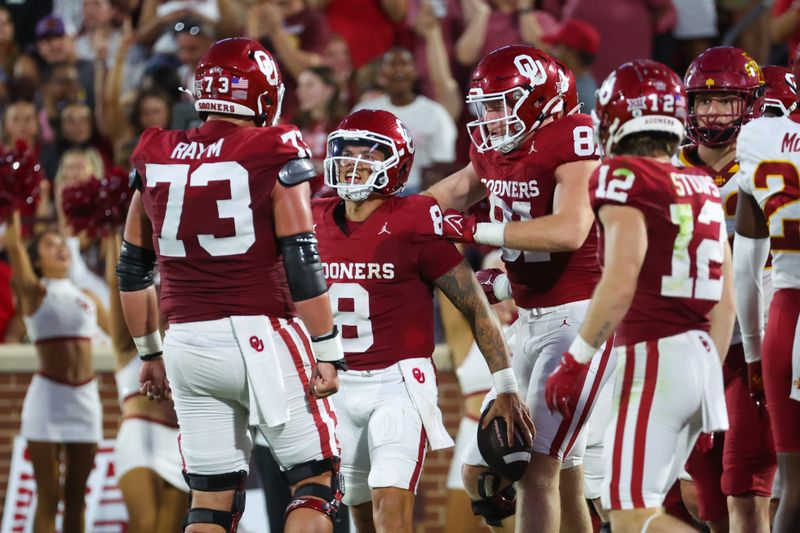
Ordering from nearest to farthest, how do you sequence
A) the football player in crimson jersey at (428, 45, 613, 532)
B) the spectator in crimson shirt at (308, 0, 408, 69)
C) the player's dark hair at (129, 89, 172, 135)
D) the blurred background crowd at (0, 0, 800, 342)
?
the football player in crimson jersey at (428, 45, 613, 532) < the player's dark hair at (129, 89, 172, 135) < the blurred background crowd at (0, 0, 800, 342) < the spectator in crimson shirt at (308, 0, 408, 69)

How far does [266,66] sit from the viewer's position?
5266 millimetres

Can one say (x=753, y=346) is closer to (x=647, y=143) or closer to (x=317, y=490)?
(x=647, y=143)

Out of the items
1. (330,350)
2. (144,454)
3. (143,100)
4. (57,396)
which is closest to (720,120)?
(330,350)

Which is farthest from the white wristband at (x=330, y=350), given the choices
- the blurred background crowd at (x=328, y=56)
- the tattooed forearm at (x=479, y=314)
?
the blurred background crowd at (x=328, y=56)

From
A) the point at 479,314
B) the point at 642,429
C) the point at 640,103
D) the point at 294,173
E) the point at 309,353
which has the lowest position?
the point at 642,429

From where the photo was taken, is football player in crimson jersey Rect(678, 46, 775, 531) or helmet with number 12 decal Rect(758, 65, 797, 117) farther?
helmet with number 12 decal Rect(758, 65, 797, 117)

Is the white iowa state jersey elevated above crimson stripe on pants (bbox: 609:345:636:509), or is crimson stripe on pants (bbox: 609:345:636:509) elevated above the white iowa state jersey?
the white iowa state jersey

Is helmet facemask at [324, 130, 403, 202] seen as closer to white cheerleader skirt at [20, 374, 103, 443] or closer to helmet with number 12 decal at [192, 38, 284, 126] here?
Answer: helmet with number 12 decal at [192, 38, 284, 126]

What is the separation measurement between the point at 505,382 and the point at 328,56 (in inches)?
209

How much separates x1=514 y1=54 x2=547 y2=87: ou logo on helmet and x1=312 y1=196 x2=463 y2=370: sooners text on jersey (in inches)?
25.4

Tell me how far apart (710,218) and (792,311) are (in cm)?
103

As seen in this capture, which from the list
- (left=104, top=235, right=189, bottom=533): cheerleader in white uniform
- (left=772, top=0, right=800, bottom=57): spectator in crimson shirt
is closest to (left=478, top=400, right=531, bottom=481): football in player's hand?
(left=104, top=235, right=189, bottom=533): cheerleader in white uniform

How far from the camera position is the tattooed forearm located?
5.19m

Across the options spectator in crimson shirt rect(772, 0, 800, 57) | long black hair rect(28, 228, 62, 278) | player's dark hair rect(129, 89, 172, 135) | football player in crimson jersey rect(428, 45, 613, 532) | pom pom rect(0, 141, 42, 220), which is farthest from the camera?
spectator in crimson shirt rect(772, 0, 800, 57)
